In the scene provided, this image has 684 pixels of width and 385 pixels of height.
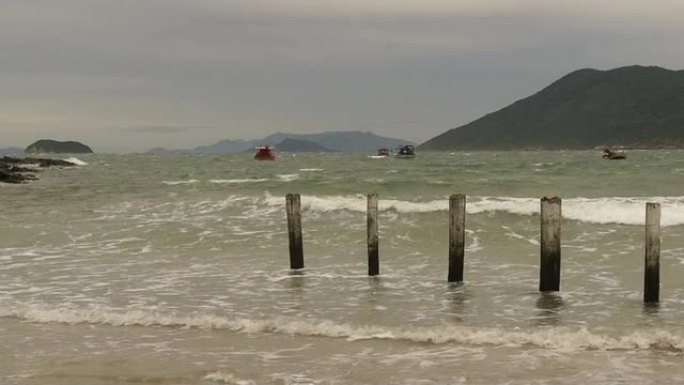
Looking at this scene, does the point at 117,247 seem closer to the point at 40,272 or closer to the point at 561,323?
the point at 40,272

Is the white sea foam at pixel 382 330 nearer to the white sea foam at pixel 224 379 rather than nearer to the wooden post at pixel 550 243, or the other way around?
the white sea foam at pixel 224 379

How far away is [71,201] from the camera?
36.8m

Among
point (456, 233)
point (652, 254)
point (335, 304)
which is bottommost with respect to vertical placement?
point (335, 304)

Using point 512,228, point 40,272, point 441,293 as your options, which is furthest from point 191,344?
point 512,228

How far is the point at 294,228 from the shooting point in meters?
16.6

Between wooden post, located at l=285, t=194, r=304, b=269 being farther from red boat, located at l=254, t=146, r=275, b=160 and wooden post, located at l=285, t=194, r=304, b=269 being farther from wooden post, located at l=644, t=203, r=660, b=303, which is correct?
red boat, located at l=254, t=146, r=275, b=160

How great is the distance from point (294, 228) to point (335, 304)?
3.66m

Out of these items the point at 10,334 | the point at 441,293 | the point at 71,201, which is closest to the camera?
the point at 10,334

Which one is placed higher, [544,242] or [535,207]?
[544,242]

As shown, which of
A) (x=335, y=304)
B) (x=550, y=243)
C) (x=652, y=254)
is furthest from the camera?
(x=550, y=243)

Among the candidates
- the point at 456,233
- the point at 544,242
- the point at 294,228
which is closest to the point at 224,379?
the point at 456,233

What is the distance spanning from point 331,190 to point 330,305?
28.6 m

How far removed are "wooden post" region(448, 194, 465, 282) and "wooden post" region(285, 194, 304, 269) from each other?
355 centimetres

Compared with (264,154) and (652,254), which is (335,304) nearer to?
(652,254)
